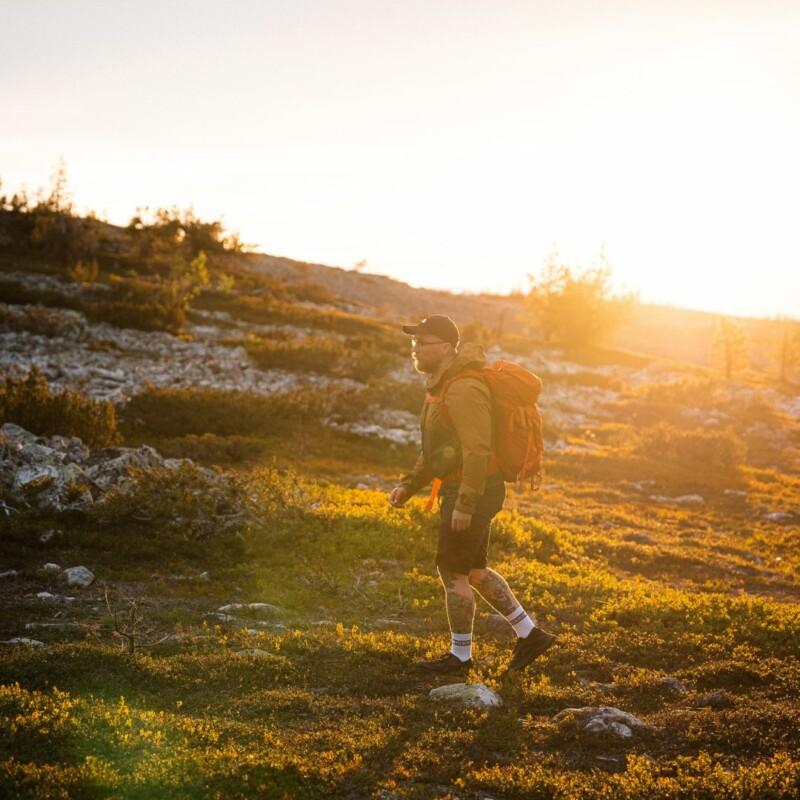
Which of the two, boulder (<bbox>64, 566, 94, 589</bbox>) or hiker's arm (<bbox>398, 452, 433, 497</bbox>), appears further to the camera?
boulder (<bbox>64, 566, 94, 589</bbox>)

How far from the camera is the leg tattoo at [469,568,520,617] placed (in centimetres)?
Answer: 733

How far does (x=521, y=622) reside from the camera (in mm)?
7598

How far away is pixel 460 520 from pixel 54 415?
41.7 feet

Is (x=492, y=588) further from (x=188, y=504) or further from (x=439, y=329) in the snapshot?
(x=188, y=504)

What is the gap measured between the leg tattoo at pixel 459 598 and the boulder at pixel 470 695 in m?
0.60

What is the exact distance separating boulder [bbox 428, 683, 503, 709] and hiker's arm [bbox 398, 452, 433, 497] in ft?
5.90

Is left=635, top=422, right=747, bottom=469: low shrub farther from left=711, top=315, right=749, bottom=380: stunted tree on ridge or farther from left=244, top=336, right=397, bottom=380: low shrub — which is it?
left=711, top=315, right=749, bottom=380: stunted tree on ridge

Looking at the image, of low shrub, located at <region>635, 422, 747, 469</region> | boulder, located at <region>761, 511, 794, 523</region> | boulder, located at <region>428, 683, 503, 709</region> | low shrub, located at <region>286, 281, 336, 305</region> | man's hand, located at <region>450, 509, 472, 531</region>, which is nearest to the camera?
boulder, located at <region>428, 683, 503, 709</region>

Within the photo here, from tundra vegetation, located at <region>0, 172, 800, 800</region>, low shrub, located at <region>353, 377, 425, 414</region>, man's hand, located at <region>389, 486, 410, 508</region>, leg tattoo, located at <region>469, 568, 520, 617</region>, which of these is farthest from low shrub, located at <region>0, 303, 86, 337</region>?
leg tattoo, located at <region>469, 568, 520, 617</region>

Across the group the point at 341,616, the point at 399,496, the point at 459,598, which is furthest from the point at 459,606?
the point at 341,616

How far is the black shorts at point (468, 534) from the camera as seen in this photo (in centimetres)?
708

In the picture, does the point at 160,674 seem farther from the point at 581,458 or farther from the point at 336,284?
the point at 336,284

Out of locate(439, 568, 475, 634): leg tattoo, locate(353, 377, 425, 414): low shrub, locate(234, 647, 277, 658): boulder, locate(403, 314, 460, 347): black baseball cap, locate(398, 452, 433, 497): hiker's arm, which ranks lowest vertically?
locate(234, 647, 277, 658): boulder

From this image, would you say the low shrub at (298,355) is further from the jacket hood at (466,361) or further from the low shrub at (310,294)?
the jacket hood at (466,361)
